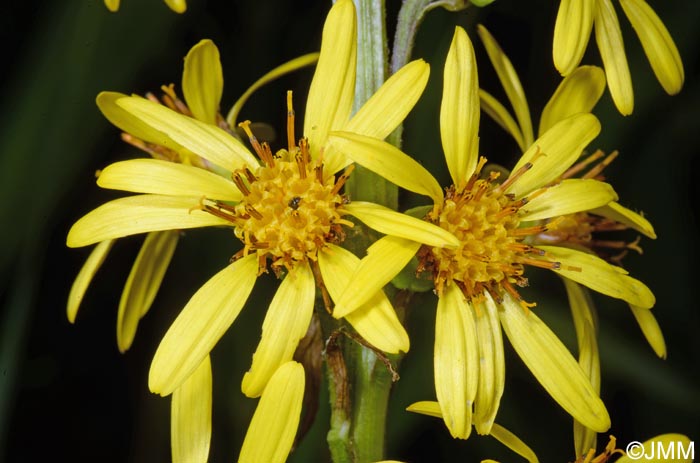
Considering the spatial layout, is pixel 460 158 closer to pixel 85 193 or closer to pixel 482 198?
pixel 482 198

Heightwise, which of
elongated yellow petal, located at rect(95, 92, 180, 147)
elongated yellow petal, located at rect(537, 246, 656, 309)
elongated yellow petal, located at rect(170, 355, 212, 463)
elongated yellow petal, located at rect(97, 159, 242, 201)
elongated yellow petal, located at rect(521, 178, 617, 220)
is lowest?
elongated yellow petal, located at rect(170, 355, 212, 463)

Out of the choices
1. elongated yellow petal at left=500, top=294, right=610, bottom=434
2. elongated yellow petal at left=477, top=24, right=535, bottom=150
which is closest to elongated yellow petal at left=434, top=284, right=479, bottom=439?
elongated yellow petal at left=500, top=294, right=610, bottom=434

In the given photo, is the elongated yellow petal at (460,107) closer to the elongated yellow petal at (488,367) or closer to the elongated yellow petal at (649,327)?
the elongated yellow petal at (488,367)

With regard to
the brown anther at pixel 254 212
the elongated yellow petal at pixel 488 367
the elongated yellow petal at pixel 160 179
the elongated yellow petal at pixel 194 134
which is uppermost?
the elongated yellow petal at pixel 194 134

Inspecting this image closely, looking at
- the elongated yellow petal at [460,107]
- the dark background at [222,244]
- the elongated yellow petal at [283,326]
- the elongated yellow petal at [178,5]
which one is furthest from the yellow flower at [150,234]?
the elongated yellow petal at [460,107]

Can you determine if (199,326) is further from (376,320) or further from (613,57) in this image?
(613,57)

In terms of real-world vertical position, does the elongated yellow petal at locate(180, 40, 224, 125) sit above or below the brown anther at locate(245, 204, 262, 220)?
above

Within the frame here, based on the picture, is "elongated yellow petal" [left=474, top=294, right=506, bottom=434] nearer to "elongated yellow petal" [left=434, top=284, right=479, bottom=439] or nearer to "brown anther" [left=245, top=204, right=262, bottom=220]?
"elongated yellow petal" [left=434, top=284, right=479, bottom=439]

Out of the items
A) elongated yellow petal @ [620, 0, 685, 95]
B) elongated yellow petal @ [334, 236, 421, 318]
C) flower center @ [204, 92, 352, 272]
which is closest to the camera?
elongated yellow petal @ [334, 236, 421, 318]
